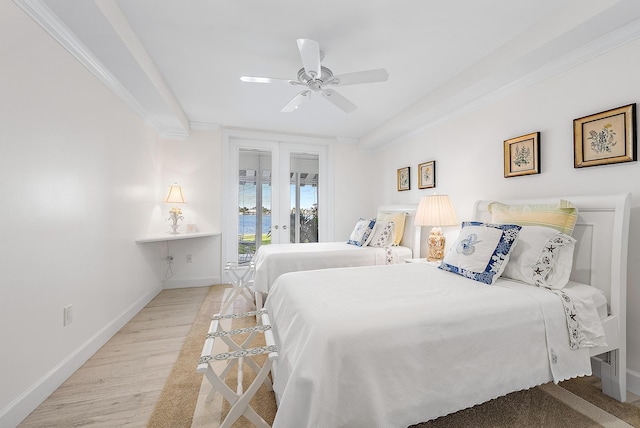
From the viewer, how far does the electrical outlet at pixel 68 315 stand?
6.09 feet

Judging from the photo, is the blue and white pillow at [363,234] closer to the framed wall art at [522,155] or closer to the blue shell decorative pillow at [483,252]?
the blue shell decorative pillow at [483,252]

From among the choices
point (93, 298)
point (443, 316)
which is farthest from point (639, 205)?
point (93, 298)

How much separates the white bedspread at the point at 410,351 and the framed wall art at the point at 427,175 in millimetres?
2022

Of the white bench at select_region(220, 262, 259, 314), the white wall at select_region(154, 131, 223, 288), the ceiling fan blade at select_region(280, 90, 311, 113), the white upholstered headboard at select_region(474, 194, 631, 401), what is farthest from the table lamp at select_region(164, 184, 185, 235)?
the white upholstered headboard at select_region(474, 194, 631, 401)

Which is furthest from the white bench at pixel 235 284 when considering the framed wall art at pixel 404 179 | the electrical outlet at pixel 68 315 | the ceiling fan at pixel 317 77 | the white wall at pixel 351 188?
the framed wall art at pixel 404 179

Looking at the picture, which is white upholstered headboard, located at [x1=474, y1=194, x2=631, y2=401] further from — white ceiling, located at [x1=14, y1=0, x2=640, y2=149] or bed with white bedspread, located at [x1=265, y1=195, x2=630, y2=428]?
white ceiling, located at [x1=14, y1=0, x2=640, y2=149]

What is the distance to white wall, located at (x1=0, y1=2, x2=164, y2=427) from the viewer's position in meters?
1.44

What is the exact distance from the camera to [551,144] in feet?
7.04

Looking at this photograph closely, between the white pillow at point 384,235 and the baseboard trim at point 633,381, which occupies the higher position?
the white pillow at point 384,235

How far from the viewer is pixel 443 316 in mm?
1259

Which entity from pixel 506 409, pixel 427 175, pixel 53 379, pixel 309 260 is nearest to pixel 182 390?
pixel 53 379

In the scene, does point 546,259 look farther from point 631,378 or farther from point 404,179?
point 404,179

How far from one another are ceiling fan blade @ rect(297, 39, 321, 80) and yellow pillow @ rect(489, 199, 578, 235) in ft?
6.08

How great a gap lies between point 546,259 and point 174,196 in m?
4.07
